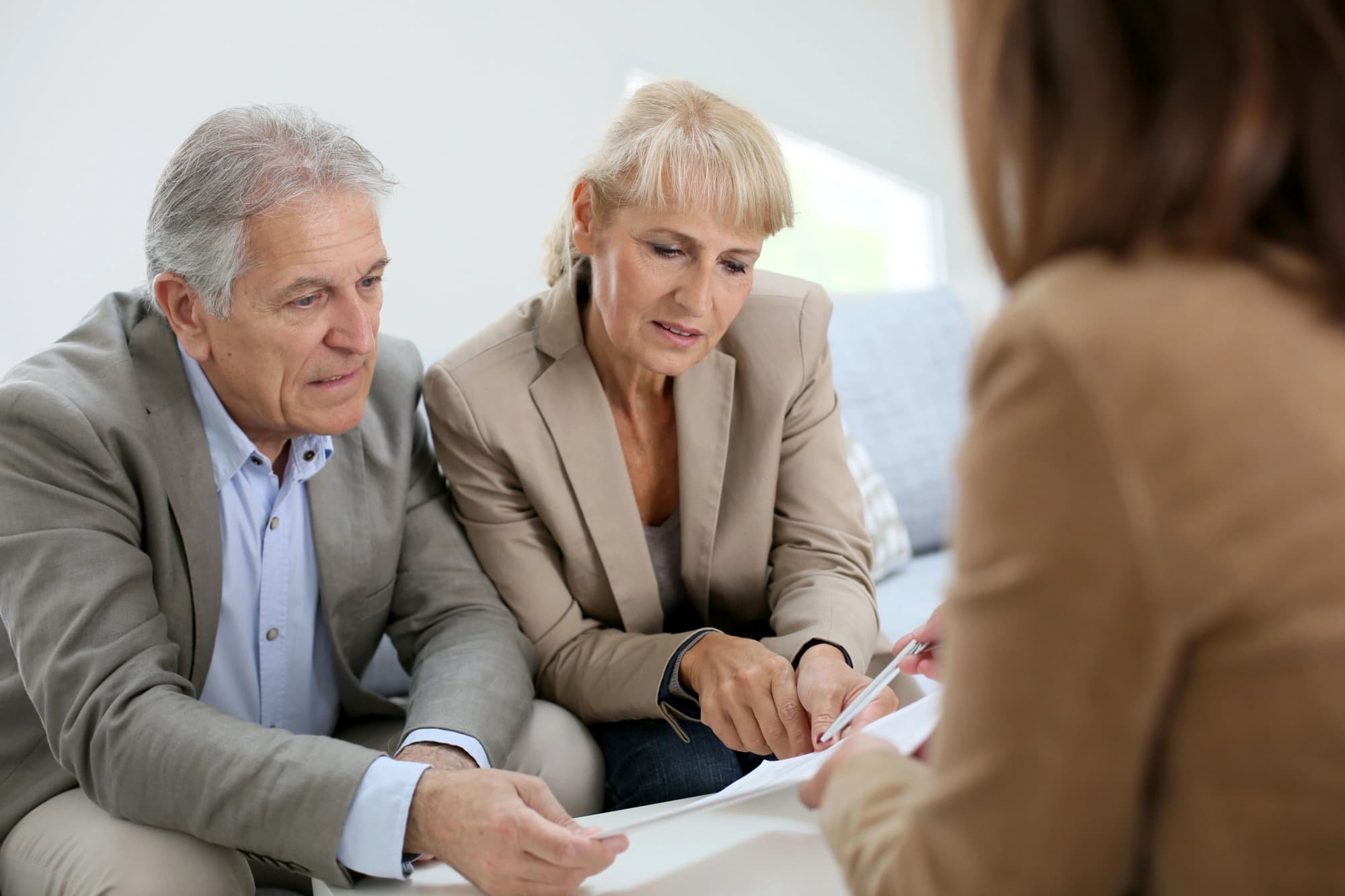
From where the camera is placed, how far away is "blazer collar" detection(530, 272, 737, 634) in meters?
1.69

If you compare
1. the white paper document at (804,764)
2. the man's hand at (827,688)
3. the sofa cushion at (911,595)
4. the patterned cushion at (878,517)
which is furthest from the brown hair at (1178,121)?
the patterned cushion at (878,517)

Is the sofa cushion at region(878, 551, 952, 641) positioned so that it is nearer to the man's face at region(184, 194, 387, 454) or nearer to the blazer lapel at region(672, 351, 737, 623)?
the blazer lapel at region(672, 351, 737, 623)

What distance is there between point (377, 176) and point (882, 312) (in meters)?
1.61

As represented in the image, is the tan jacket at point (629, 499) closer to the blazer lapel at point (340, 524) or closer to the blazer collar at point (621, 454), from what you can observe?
the blazer collar at point (621, 454)

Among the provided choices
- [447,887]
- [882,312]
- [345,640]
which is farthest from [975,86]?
[882,312]

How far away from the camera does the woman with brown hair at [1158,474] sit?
1.77 feet

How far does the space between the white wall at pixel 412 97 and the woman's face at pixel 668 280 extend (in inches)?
9.5

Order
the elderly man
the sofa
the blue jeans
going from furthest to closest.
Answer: the sofa < the blue jeans < the elderly man

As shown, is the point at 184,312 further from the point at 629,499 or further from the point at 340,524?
the point at 629,499

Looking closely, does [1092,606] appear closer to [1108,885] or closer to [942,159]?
[1108,885]

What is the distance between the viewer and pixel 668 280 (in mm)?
1604

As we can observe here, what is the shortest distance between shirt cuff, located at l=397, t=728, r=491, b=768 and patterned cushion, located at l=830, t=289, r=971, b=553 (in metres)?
1.44

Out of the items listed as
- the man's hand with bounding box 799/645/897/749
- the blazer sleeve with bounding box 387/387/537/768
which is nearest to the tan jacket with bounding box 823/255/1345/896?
the man's hand with bounding box 799/645/897/749

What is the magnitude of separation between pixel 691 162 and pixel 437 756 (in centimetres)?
81
